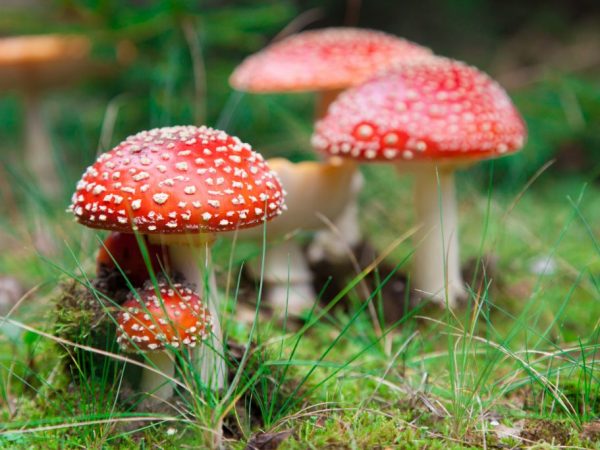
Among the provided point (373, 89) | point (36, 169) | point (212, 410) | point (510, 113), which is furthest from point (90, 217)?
point (36, 169)

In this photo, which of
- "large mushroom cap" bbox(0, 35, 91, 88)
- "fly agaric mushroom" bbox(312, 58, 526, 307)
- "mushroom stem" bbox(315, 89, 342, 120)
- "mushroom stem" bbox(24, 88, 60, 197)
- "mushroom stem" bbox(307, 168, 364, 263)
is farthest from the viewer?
"mushroom stem" bbox(24, 88, 60, 197)

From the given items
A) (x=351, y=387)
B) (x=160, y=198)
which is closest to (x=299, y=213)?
(x=351, y=387)

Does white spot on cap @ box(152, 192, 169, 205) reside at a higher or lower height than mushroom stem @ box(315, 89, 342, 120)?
higher

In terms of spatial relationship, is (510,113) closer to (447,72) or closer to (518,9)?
(447,72)

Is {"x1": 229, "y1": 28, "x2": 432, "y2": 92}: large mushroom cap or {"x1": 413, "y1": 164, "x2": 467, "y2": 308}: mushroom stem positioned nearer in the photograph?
{"x1": 413, "y1": 164, "x2": 467, "y2": 308}: mushroom stem

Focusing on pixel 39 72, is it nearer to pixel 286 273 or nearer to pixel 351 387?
pixel 286 273

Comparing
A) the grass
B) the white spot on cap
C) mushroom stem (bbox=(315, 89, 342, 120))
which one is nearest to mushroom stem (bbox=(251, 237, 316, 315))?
the grass

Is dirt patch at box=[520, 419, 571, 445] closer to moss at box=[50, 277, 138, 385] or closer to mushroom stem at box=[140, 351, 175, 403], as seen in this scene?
mushroom stem at box=[140, 351, 175, 403]
